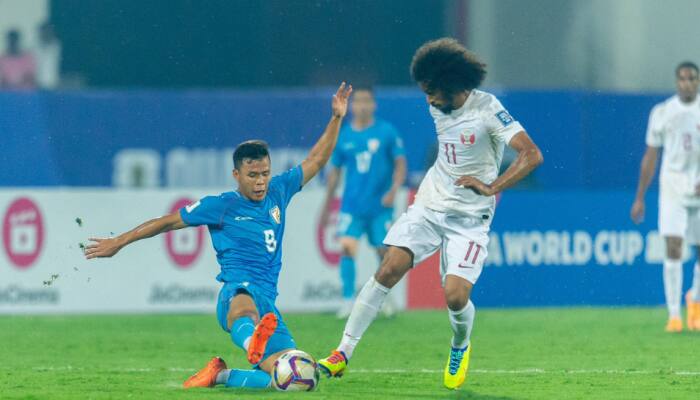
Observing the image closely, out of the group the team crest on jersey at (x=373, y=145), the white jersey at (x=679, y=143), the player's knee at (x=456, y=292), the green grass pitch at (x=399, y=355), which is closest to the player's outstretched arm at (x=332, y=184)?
the team crest on jersey at (x=373, y=145)

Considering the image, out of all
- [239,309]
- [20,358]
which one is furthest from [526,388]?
[20,358]

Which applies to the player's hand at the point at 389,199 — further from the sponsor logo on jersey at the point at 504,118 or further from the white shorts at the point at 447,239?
the sponsor logo on jersey at the point at 504,118

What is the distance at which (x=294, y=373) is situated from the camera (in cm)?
848

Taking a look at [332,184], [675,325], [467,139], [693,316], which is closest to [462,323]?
[467,139]

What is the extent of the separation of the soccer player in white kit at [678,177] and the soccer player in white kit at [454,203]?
434 cm

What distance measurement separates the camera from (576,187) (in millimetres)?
16953

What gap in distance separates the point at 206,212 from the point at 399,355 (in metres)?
2.61

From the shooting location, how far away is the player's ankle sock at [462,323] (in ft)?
29.6

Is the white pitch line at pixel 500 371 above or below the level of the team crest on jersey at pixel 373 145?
below

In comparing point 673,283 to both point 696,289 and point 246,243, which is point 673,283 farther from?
point 246,243

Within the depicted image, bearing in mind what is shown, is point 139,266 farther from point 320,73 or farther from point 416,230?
point 416,230

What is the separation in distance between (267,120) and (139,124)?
4.52 feet

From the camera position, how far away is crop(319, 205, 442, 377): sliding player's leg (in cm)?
907

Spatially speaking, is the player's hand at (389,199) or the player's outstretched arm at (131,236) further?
the player's hand at (389,199)
